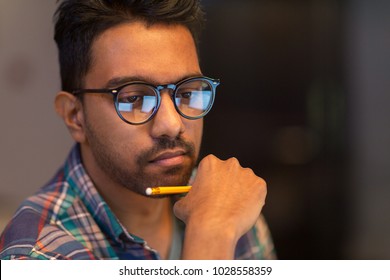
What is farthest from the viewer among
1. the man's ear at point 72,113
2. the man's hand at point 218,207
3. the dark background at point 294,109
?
the dark background at point 294,109

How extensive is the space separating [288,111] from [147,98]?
1.58 feet

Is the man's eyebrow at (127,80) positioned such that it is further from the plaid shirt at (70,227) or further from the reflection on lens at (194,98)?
the plaid shirt at (70,227)

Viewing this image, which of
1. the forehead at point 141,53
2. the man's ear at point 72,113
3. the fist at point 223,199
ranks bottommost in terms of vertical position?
the fist at point 223,199

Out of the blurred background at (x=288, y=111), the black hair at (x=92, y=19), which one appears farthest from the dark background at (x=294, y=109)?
the black hair at (x=92, y=19)

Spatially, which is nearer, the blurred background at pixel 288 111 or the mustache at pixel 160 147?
the mustache at pixel 160 147

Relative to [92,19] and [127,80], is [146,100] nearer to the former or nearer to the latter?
[127,80]

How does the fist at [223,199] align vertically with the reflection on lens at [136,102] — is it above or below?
below

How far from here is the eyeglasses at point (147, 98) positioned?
0.75 metres

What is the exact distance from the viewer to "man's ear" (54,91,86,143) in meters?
0.81

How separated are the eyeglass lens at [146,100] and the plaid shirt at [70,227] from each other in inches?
6.1

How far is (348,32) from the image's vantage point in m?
1.25

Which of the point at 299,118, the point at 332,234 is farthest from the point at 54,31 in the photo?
the point at 332,234

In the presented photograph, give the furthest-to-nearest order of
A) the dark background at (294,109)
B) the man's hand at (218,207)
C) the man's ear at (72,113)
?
the dark background at (294,109), the man's ear at (72,113), the man's hand at (218,207)

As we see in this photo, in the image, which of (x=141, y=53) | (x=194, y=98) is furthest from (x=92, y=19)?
(x=194, y=98)
